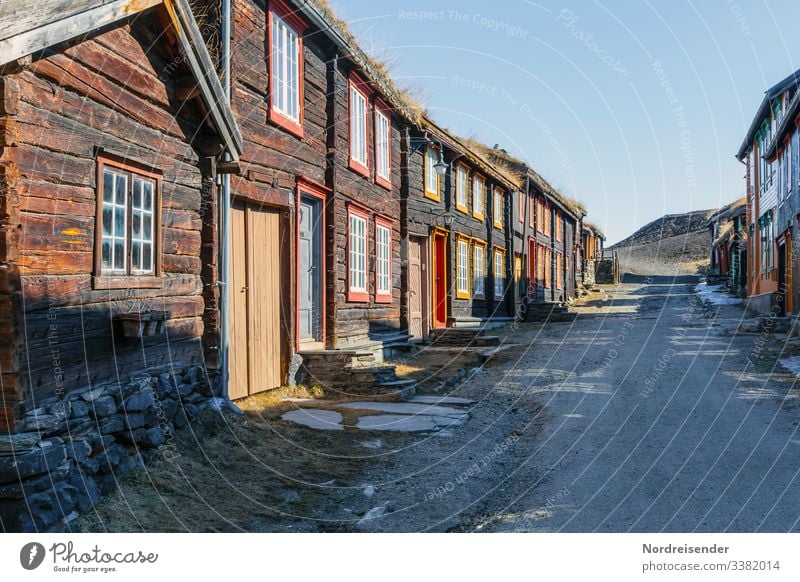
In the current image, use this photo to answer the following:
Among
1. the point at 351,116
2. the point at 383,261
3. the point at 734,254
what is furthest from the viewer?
the point at 734,254

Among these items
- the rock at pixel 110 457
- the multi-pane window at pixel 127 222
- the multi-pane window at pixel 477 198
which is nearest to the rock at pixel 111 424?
the rock at pixel 110 457

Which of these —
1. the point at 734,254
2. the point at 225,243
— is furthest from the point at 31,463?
the point at 734,254

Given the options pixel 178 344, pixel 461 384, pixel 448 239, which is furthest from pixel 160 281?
pixel 448 239

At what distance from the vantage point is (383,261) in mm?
14258

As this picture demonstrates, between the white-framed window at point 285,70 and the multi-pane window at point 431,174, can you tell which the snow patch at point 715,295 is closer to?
the multi-pane window at point 431,174

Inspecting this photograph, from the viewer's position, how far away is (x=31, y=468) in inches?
172

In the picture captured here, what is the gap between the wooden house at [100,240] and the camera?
180 inches

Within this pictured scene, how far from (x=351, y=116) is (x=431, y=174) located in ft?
17.4

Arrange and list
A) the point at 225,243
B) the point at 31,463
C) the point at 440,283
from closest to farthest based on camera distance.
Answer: the point at 31,463 → the point at 225,243 → the point at 440,283

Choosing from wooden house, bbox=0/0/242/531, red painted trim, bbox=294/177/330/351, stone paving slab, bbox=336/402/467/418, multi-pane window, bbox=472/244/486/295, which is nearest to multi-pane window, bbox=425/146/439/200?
multi-pane window, bbox=472/244/486/295

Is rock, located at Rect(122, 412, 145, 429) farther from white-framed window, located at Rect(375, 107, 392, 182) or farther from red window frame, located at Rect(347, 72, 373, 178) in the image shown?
white-framed window, located at Rect(375, 107, 392, 182)

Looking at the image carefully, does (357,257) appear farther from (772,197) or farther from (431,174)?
(772,197)

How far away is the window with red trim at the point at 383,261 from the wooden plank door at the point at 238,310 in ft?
16.4
